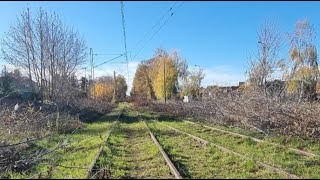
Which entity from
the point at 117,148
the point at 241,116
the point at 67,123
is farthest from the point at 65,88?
the point at 117,148

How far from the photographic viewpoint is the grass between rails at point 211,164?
9.31m

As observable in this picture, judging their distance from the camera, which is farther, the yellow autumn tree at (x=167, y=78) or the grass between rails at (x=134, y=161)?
the yellow autumn tree at (x=167, y=78)

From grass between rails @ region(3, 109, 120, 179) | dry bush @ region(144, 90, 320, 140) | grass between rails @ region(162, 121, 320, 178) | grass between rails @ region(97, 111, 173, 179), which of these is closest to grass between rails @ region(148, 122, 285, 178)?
grass between rails @ region(97, 111, 173, 179)

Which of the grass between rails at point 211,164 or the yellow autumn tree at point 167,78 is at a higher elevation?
the yellow autumn tree at point 167,78

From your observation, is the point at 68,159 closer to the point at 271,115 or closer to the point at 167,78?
the point at 271,115

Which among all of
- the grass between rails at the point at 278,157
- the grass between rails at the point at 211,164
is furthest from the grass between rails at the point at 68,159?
the grass between rails at the point at 278,157

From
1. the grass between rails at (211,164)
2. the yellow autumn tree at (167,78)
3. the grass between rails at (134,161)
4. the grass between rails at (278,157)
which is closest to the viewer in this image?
the grass between rails at (211,164)

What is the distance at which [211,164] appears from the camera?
10766 mm

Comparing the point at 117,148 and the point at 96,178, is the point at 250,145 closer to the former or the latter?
the point at 117,148

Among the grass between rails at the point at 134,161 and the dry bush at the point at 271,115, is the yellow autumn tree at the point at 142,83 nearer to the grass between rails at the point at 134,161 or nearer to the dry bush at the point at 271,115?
the dry bush at the point at 271,115

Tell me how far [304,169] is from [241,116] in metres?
10.6

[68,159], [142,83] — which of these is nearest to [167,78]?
[142,83]

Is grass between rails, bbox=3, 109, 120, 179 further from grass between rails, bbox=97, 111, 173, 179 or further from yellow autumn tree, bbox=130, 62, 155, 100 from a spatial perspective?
yellow autumn tree, bbox=130, 62, 155, 100

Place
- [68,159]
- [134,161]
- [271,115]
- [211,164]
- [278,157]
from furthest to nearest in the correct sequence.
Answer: [271,115], [68,159], [278,157], [134,161], [211,164]
